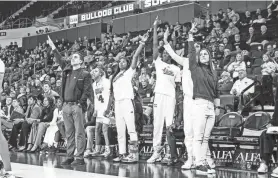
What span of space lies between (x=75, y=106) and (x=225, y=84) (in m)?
4.02

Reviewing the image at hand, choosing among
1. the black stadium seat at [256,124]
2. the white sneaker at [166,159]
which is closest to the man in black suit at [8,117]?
the white sneaker at [166,159]

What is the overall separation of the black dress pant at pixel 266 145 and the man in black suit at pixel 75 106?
2625 mm

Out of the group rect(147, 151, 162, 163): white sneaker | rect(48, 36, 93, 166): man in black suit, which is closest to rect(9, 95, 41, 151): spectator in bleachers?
rect(48, 36, 93, 166): man in black suit

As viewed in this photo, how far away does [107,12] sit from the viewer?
2338 cm

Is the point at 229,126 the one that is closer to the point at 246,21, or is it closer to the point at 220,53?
the point at 220,53

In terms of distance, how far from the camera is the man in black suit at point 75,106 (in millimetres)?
6117

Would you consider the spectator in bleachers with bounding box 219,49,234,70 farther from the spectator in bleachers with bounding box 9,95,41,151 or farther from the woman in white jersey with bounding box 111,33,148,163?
the spectator in bleachers with bounding box 9,95,41,151

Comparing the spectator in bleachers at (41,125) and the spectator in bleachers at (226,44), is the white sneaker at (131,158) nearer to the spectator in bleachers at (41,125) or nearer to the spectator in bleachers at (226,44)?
the spectator in bleachers at (41,125)

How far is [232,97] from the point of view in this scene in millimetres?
7969

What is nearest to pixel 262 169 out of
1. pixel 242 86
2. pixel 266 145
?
pixel 266 145

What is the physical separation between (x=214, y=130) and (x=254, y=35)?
20.8 feet

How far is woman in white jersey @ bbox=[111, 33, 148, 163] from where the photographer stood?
654 cm

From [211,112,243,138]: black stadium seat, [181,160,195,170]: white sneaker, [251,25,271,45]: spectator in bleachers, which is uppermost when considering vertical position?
[251,25,271,45]: spectator in bleachers

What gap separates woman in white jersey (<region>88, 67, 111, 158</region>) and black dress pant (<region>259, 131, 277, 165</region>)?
299cm
